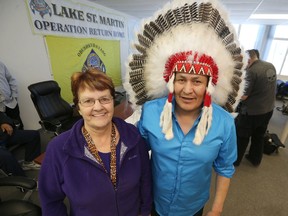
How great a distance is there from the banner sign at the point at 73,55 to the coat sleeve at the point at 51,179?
7.85ft

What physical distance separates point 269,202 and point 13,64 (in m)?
4.12

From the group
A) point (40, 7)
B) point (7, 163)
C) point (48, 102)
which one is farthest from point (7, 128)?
point (40, 7)

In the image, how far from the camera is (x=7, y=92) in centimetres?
258

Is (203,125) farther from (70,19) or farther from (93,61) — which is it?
(93,61)

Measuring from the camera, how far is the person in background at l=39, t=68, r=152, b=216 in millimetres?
777

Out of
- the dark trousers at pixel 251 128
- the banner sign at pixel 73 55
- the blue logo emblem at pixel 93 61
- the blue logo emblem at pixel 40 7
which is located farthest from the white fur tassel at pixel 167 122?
the blue logo emblem at pixel 93 61

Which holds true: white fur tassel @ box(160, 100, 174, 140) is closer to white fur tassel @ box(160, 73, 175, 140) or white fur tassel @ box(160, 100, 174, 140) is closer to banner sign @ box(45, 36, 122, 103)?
white fur tassel @ box(160, 73, 175, 140)

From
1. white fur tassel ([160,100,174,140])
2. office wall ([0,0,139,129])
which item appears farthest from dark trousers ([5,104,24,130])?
white fur tassel ([160,100,174,140])

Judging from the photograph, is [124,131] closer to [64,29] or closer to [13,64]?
[13,64]

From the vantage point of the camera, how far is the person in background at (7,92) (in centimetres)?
251

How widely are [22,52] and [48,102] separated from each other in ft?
3.41

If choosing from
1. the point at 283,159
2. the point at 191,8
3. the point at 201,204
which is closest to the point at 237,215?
the point at 201,204

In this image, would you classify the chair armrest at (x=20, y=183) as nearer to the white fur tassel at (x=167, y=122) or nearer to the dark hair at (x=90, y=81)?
the dark hair at (x=90, y=81)

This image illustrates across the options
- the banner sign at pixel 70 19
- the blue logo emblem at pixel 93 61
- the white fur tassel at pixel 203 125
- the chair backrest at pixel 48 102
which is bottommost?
the chair backrest at pixel 48 102
